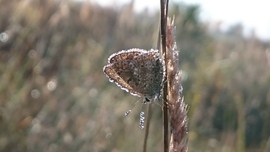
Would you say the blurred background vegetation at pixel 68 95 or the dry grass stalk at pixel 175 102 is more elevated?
the blurred background vegetation at pixel 68 95

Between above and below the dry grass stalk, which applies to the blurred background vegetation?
above

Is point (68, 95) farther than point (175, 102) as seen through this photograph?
Yes

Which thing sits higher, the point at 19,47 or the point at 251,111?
the point at 251,111

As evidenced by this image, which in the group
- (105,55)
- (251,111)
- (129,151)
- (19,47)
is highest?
(251,111)

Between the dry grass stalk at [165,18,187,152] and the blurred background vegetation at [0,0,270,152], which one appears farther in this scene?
the blurred background vegetation at [0,0,270,152]

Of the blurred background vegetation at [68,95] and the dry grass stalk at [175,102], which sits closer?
the dry grass stalk at [175,102]

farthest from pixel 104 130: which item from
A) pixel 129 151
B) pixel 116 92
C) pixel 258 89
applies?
pixel 258 89

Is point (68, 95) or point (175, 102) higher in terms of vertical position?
point (68, 95)

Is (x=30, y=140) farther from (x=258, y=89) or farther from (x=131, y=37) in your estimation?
(x=258, y=89)
